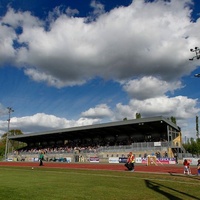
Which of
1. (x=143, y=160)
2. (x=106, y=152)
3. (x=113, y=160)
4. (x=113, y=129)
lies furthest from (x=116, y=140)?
(x=143, y=160)

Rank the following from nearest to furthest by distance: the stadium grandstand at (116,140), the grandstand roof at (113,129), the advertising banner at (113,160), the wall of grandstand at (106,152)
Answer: the wall of grandstand at (106,152), the advertising banner at (113,160), the stadium grandstand at (116,140), the grandstand roof at (113,129)

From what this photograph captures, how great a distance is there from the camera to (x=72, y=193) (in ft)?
36.2

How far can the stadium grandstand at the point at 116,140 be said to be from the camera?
47.7 m

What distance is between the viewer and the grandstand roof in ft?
167

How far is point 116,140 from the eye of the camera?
6084cm

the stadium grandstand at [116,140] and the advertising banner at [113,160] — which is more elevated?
the stadium grandstand at [116,140]

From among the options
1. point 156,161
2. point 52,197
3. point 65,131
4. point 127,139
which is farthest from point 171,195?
point 65,131

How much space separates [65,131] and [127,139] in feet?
48.8

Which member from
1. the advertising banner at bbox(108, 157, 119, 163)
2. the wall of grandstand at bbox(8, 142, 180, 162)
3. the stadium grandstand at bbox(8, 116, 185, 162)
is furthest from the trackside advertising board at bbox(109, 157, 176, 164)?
the wall of grandstand at bbox(8, 142, 180, 162)

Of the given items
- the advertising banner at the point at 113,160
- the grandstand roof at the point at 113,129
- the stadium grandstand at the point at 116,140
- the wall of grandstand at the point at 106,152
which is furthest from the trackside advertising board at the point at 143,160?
the grandstand roof at the point at 113,129

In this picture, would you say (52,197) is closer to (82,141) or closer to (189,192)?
(189,192)

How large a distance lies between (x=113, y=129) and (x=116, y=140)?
119 inches

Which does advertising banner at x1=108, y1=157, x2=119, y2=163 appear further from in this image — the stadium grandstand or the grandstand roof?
the grandstand roof

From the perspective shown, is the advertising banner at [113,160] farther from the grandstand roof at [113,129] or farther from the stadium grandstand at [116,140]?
the grandstand roof at [113,129]
